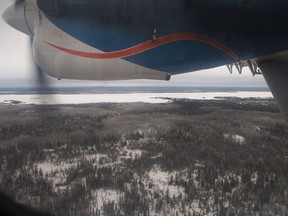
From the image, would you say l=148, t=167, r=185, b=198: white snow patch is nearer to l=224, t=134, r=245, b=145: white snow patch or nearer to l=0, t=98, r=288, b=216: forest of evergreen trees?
l=0, t=98, r=288, b=216: forest of evergreen trees

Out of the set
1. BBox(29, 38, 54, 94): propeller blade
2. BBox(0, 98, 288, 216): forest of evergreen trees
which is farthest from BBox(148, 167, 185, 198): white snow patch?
BBox(29, 38, 54, 94): propeller blade

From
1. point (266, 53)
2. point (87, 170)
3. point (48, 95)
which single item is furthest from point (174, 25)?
point (87, 170)

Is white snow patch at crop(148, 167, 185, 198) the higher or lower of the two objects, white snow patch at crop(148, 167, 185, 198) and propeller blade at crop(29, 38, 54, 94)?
the lower

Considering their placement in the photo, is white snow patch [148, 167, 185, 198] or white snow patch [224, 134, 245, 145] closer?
white snow patch [148, 167, 185, 198]

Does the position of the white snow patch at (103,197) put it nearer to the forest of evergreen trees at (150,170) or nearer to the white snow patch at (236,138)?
the forest of evergreen trees at (150,170)

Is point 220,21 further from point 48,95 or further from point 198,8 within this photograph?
point 48,95

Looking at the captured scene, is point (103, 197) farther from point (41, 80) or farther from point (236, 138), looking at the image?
point (236, 138)

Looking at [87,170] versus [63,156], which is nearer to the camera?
[87,170]

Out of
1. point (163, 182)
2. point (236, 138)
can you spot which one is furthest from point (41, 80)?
point (236, 138)
